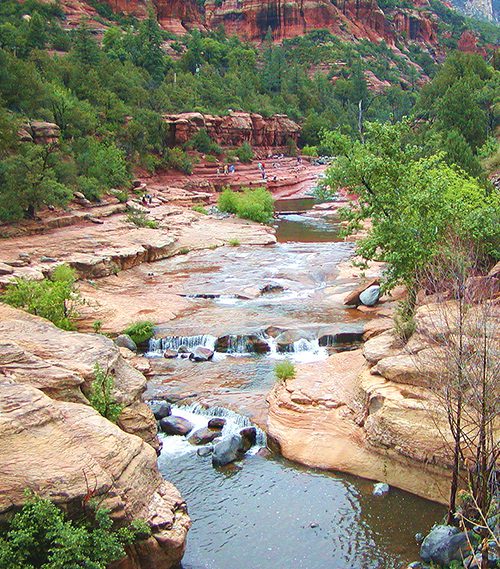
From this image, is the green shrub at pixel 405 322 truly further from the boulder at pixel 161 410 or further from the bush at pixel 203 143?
the bush at pixel 203 143

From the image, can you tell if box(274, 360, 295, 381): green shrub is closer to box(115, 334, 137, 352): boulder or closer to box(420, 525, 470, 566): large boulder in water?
box(115, 334, 137, 352): boulder

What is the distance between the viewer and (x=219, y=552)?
30.8ft

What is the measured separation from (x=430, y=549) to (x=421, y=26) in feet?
521

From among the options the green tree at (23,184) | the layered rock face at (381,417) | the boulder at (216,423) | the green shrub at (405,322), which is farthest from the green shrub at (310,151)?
the boulder at (216,423)

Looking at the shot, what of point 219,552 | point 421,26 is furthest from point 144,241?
point 421,26

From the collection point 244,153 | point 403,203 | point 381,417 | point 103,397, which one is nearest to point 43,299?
point 103,397

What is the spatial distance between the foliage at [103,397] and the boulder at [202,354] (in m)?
6.48

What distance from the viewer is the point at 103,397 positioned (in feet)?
35.6

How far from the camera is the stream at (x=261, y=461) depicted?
9.46m

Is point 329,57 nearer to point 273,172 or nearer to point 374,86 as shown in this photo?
point 374,86

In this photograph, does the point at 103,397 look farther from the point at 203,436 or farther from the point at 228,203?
the point at 228,203

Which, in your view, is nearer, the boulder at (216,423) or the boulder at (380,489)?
the boulder at (380,489)

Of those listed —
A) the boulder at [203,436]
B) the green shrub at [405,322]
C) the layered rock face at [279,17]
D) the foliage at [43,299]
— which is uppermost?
the layered rock face at [279,17]

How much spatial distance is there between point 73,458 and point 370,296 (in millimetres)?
14960
